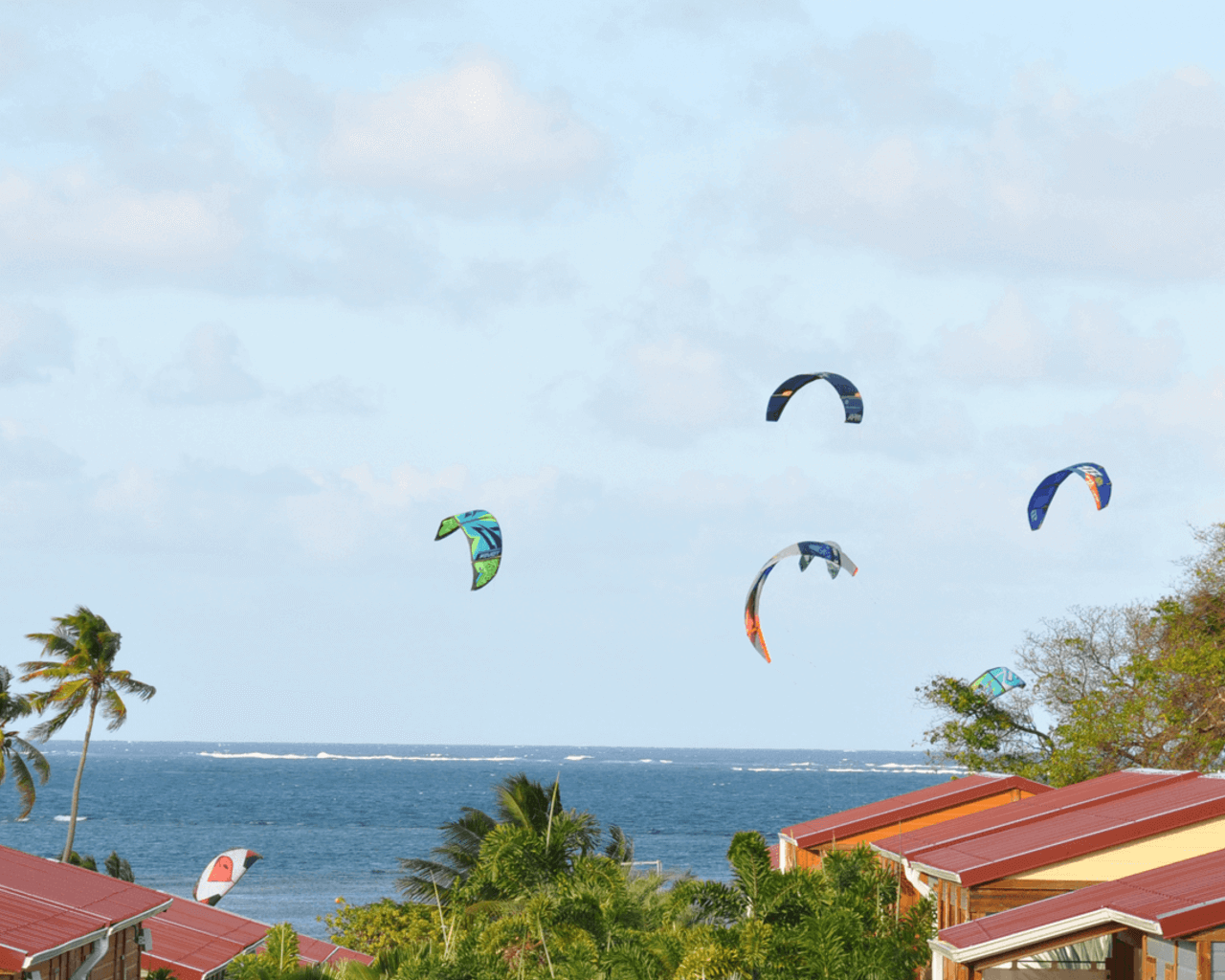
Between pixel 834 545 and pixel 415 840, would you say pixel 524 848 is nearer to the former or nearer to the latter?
pixel 834 545

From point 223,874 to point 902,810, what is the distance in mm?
17061

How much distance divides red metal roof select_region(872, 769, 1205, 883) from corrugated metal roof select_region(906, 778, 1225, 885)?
32 mm

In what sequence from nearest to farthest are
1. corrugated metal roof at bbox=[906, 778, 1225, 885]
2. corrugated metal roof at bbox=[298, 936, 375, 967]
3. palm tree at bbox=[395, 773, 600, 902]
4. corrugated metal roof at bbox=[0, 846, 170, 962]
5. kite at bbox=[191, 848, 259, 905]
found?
corrugated metal roof at bbox=[0, 846, 170, 962], corrugated metal roof at bbox=[906, 778, 1225, 885], corrugated metal roof at bbox=[298, 936, 375, 967], palm tree at bbox=[395, 773, 600, 902], kite at bbox=[191, 848, 259, 905]

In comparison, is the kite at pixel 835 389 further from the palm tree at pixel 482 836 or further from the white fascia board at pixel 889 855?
the palm tree at pixel 482 836

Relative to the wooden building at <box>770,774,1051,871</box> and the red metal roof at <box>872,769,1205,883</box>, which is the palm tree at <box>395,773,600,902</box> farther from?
the red metal roof at <box>872,769,1205,883</box>

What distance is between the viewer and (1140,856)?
2098cm

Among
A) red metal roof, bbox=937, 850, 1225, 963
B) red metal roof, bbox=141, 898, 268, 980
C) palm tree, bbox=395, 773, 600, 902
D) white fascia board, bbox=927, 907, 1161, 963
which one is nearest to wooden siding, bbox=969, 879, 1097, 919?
red metal roof, bbox=937, 850, 1225, 963

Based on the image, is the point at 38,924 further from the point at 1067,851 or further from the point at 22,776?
the point at 22,776

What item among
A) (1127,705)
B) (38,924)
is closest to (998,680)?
(1127,705)

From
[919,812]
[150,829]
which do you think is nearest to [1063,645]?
[919,812]

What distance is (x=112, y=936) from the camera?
20.9 metres

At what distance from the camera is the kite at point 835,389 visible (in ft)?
87.8

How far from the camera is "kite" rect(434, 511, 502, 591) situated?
87.4 ft

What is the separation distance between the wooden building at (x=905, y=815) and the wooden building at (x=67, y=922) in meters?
14.3
